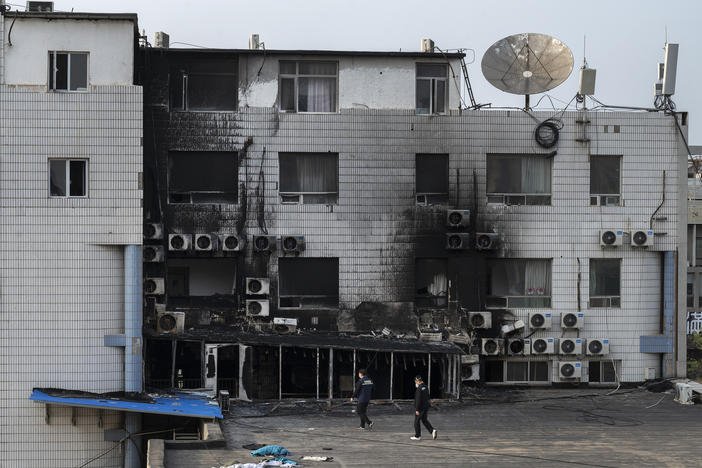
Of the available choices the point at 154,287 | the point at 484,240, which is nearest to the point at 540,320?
the point at 484,240

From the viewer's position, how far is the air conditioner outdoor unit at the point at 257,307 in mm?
28094

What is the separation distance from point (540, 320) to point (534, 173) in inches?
165

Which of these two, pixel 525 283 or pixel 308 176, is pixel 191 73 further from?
pixel 525 283

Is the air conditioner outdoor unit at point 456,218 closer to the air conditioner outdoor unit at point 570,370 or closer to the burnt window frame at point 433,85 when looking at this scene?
the burnt window frame at point 433,85

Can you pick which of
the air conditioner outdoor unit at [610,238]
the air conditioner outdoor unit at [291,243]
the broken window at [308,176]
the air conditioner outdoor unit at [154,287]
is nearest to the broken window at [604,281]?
the air conditioner outdoor unit at [610,238]

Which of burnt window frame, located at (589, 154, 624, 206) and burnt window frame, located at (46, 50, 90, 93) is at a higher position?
burnt window frame, located at (46, 50, 90, 93)

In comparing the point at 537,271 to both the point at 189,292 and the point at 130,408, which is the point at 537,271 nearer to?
the point at 189,292

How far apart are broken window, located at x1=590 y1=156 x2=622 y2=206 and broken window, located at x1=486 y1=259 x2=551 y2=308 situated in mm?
2371

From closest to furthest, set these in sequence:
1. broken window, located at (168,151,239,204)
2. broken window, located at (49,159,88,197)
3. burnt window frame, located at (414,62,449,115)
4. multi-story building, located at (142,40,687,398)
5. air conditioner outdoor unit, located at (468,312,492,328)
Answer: broken window, located at (49,159,88,197) → multi-story building, located at (142,40,687,398) → broken window, located at (168,151,239,204) → air conditioner outdoor unit, located at (468,312,492,328) → burnt window frame, located at (414,62,449,115)

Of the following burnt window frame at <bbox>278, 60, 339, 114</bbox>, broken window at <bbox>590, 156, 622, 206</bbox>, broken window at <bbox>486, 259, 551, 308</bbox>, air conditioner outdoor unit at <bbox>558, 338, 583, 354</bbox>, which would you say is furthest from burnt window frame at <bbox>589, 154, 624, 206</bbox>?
burnt window frame at <bbox>278, 60, 339, 114</bbox>

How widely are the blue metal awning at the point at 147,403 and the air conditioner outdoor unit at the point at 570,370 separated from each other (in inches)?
397

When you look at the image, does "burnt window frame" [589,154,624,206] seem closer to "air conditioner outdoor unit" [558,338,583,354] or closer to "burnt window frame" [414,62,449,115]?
"air conditioner outdoor unit" [558,338,583,354]

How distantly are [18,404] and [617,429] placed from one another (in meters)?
14.3

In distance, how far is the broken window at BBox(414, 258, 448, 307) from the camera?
2895cm
